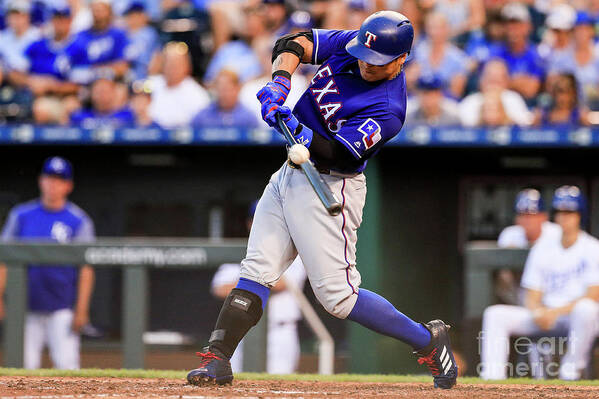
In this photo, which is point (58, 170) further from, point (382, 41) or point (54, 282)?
point (382, 41)

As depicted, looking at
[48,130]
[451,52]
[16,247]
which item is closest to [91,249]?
[16,247]

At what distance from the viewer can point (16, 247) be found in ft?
19.7

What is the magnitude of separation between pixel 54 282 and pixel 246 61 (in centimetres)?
251

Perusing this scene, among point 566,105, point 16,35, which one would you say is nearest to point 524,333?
point 566,105

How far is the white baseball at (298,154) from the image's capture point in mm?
3482

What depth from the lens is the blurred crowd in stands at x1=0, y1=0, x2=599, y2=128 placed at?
692 cm

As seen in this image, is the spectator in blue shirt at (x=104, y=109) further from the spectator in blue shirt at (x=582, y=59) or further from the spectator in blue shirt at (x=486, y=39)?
the spectator in blue shirt at (x=582, y=59)

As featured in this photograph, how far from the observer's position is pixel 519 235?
6.33m

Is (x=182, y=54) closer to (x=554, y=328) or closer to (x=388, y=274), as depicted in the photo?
(x=388, y=274)

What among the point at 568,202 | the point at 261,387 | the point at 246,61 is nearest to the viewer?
the point at 261,387

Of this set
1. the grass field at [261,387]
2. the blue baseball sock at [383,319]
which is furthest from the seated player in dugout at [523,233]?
the blue baseball sock at [383,319]

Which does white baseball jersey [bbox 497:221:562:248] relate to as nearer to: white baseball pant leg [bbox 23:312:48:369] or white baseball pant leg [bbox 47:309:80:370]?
white baseball pant leg [bbox 47:309:80:370]

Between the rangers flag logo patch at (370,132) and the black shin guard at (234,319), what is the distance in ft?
2.46

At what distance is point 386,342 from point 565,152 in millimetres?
1932
